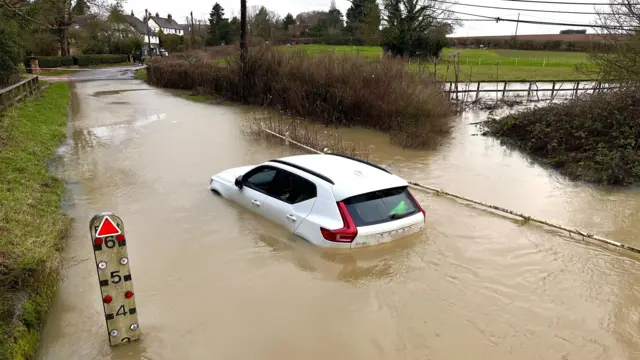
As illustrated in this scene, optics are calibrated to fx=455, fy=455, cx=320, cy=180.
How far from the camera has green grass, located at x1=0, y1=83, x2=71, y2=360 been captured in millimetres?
4578

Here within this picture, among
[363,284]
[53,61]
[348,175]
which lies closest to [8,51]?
[348,175]

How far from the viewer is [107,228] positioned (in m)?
4.09

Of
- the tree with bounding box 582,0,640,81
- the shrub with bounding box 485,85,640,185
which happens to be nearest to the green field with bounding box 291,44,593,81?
the tree with bounding box 582,0,640,81

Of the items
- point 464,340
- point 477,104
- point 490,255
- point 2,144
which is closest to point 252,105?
point 477,104

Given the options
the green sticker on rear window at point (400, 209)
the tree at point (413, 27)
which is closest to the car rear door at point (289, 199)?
the green sticker on rear window at point (400, 209)

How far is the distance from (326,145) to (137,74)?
3630 centimetres

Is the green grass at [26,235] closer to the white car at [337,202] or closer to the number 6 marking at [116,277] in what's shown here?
the number 6 marking at [116,277]

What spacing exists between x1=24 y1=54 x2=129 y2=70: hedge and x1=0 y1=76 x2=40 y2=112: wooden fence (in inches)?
808

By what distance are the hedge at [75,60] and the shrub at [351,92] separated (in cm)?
2736

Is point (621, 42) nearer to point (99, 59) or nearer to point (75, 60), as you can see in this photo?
point (75, 60)

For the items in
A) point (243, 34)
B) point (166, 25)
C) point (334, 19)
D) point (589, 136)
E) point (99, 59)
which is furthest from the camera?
point (166, 25)

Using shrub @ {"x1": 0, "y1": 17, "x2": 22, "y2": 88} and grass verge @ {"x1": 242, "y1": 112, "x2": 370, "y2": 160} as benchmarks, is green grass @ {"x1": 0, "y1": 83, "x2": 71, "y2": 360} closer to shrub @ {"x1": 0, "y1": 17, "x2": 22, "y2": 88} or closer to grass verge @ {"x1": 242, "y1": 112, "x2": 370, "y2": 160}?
grass verge @ {"x1": 242, "y1": 112, "x2": 370, "y2": 160}

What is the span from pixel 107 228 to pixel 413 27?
49918mm

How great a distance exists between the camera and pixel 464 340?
5.05m
